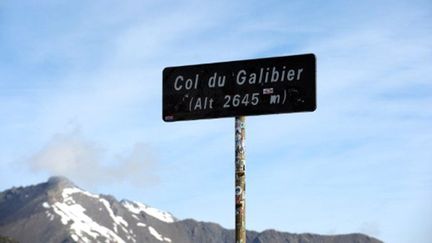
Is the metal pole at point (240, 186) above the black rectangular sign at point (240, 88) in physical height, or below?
below

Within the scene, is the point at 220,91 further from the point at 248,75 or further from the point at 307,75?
the point at 307,75

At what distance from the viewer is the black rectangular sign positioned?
9.46m

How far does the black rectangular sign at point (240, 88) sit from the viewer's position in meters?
9.46

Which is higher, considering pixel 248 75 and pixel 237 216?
pixel 248 75

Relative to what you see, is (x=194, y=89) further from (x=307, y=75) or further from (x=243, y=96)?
(x=307, y=75)

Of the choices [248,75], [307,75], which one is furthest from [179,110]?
[307,75]

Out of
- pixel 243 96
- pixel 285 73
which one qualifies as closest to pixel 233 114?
pixel 243 96

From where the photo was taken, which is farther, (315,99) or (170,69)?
(170,69)

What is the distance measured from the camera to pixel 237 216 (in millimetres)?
9578

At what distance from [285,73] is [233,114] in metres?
0.88

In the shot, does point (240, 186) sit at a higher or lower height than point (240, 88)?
lower

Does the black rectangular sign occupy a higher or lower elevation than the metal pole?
higher

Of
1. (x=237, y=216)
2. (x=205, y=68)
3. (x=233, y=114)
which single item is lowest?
(x=237, y=216)

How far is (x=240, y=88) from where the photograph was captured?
967cm
